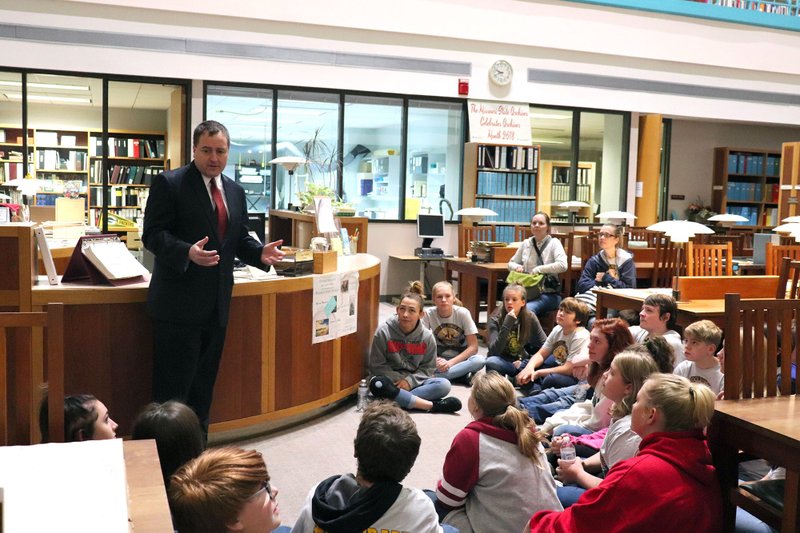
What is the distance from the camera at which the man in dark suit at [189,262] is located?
3.49 m

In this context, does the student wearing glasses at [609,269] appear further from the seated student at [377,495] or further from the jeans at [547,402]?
the seated student at [377,495]

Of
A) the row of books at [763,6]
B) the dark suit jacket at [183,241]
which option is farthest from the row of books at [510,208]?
the dark suit jacket at [183,241]

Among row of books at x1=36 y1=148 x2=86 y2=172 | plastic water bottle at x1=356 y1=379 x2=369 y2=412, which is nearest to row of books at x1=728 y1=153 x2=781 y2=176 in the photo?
plastic water bottle at x1=356 y1=379 x2=369 y2=412

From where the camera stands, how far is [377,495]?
2139 mm

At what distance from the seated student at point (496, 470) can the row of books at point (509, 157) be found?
26.3 feet

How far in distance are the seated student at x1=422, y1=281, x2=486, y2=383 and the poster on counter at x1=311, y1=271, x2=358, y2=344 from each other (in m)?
0.81

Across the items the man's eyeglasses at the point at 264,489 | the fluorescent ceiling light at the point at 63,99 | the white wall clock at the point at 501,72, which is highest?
the white wall clock at the point at 501,72

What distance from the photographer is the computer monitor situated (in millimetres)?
9945

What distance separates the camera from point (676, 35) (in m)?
11.3

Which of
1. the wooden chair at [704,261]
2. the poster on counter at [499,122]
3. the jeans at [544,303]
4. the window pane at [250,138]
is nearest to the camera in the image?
the wooden chair at [704,261]

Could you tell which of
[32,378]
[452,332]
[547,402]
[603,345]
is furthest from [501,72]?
[32,378]

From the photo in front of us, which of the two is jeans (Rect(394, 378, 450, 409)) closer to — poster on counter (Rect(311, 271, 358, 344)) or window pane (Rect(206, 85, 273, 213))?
poster on counter (Rect(311, 271, 358, 344))

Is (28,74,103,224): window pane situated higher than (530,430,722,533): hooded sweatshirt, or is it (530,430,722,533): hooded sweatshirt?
(28,74,103,224): window pane

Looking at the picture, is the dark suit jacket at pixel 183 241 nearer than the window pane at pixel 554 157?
Yes
